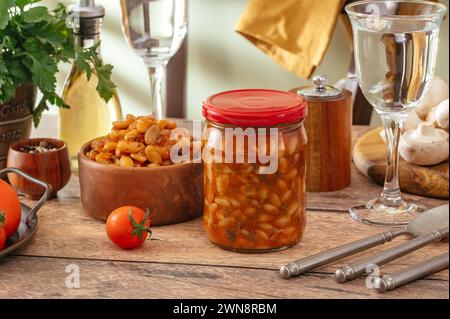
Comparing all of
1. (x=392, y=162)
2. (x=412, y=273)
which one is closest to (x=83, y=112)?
(x=392, y=162)

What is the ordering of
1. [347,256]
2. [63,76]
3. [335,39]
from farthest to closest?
[63,76], [335,39], [347,256]

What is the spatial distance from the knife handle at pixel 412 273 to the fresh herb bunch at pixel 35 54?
0.58 m

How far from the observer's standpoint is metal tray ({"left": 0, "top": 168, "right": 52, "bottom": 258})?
3.54 ft

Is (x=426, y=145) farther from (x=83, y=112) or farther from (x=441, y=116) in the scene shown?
(x=83, y=112)

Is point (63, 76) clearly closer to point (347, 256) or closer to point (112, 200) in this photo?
point (112, 200)

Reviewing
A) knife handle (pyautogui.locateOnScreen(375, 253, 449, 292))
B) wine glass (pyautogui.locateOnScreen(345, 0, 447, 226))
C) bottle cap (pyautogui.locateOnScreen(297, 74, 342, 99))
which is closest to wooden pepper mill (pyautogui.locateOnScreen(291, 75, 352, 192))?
bottle cap (pyautogui.locateOnScreen(297, 74, 342, 99))

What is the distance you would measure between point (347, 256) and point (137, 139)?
1.14ft

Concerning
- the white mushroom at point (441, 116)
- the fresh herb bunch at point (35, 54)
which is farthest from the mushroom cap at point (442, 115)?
the fresh herb bunch at point (35, 54)

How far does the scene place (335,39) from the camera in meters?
2.07

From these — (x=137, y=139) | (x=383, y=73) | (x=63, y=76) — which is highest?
(x=383, y=73)

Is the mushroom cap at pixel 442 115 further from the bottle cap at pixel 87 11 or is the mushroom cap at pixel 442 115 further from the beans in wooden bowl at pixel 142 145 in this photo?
the bottle cap at pixel 87 11

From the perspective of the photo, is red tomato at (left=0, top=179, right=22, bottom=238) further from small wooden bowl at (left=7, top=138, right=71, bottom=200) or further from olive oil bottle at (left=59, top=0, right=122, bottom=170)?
olive oil bottle at (left=59, top=0, right=122, bottom=170)
